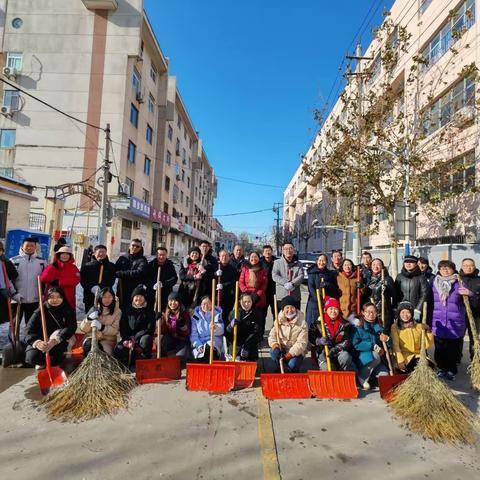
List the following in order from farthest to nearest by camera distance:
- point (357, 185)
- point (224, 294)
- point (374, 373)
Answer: point (357, 185) → point (224, 294) → point (374, 373)

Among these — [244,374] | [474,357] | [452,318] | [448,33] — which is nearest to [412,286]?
[452,318]

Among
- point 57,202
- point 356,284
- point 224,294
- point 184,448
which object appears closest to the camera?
point 184,448

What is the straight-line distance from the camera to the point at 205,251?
5.85m

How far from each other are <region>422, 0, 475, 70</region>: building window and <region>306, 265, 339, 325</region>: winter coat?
1090cm

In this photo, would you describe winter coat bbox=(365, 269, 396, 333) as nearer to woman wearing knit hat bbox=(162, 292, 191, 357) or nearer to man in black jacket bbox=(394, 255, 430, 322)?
man in black jacket bbox=(394, 255, 430, 322)

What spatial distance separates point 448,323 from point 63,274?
5441mm

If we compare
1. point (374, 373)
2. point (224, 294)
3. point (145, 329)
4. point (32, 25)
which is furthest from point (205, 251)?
point (32, 25)

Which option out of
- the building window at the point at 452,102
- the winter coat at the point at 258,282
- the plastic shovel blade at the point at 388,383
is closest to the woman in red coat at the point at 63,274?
the winter coat at the point at 258,282

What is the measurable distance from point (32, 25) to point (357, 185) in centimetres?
2214

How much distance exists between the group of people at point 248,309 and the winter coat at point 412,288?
0.04ft

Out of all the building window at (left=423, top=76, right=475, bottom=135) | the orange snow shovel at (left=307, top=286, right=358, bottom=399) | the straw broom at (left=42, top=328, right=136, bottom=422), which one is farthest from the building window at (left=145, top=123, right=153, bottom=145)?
the orange snow shovel at (left=307, top=286, right=358, bottom=399)

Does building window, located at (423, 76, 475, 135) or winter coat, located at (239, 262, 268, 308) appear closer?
winter coat, located at (239, 262, 268, 308)

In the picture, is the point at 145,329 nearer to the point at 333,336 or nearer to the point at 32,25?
the point at 333,336

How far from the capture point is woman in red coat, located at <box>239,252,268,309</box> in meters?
5.46
